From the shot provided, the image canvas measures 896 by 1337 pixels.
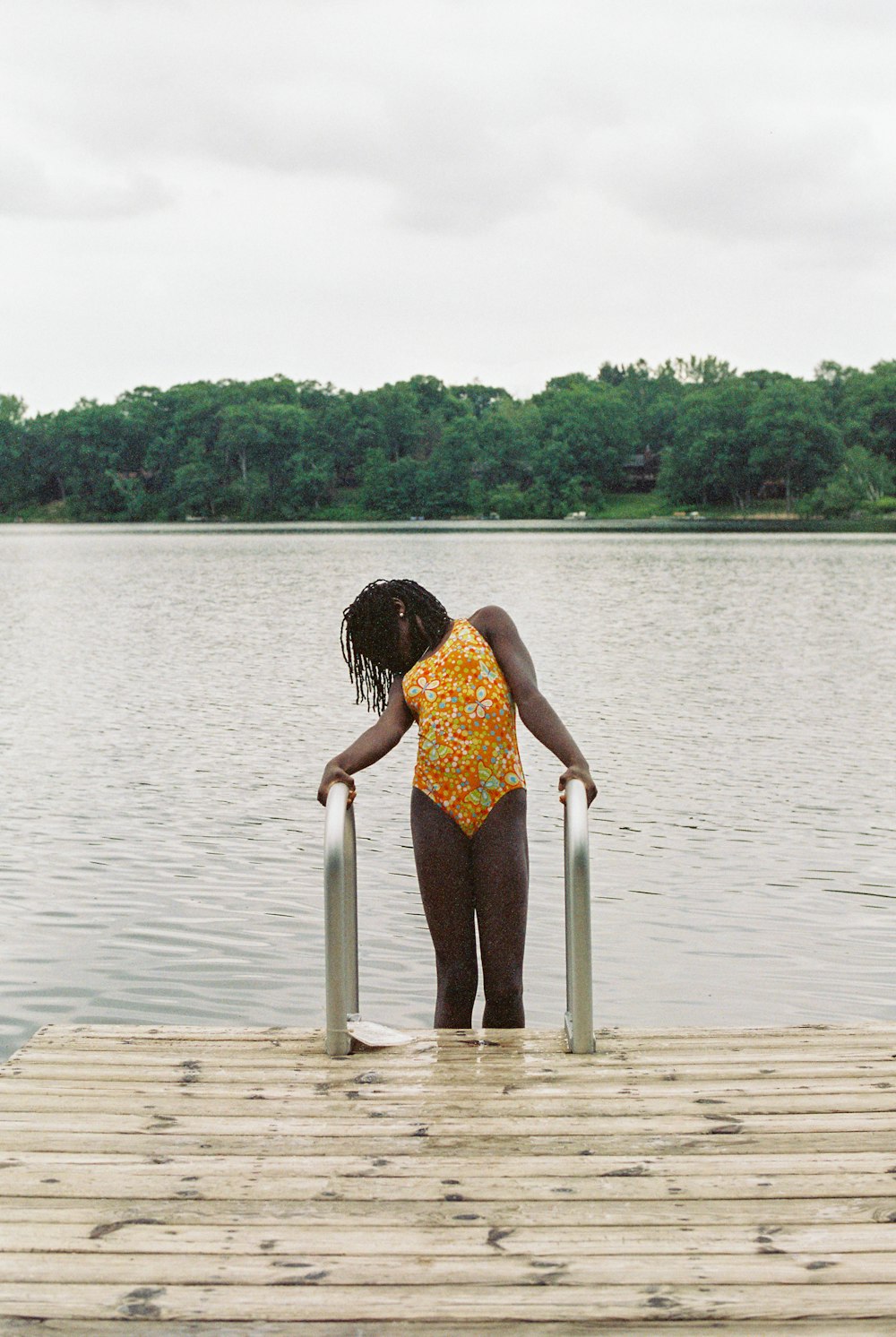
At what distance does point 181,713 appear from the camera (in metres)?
19.2

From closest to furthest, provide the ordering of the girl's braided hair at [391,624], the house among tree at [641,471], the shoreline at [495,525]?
the girl's braided hair at [391,624]
the shoreline at [495,525]
the house among tree at [641,471]

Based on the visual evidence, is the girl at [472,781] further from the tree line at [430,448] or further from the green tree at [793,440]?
the green tree at [793,440]

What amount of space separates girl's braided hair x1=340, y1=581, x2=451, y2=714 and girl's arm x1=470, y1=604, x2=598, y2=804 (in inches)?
8.6

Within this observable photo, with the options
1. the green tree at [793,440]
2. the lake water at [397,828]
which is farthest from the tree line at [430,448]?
the lake water at [397,828]

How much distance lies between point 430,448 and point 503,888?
157m

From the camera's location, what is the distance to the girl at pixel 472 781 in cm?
449

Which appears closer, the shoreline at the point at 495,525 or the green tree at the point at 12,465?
the shoreline at the point at 495,525

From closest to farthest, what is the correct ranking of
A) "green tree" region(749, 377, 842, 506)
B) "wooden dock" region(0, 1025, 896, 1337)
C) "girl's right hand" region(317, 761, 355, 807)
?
"wooden dock" region(0, 1025, 896, 1337) → "girl's right hand" region(317, 761, 355, 807) → "green tree" region(749, 377, 842, 506)

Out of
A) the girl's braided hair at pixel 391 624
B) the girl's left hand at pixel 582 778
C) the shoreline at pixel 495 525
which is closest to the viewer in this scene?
the girl's left hand at pixel 582 778

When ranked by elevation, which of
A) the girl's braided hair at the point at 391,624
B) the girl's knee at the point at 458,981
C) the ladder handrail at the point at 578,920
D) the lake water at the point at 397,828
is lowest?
the lake water at the point at 397,828

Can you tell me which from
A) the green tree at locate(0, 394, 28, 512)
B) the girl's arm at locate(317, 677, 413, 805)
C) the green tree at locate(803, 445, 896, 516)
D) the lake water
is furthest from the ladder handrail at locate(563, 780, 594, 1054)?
the green tree at locate(0, 394, 28, 512)

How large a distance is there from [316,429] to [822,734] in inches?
5545

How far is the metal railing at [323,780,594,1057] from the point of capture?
4.35 m

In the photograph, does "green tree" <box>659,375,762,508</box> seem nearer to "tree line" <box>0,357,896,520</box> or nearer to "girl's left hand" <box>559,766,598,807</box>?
"tree line" <box>0,357,896,520</box>
